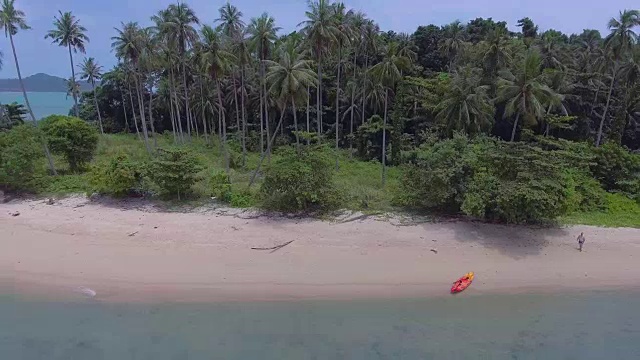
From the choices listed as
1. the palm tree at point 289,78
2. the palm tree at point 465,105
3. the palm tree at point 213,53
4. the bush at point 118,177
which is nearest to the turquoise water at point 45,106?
the palm tree at point 213,53

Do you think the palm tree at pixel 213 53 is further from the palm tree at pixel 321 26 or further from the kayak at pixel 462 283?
the kayak at pixel 462 283

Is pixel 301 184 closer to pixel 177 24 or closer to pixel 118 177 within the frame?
pixel 118 177

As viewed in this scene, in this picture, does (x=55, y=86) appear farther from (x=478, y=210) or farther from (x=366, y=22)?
(x=478, y=210)

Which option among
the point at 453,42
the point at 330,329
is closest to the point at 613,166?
the point at 330,329

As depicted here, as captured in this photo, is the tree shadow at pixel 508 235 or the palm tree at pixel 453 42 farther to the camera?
the palm tree at pixel 453 42

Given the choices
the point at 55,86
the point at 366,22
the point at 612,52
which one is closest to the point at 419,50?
the point at 366,22

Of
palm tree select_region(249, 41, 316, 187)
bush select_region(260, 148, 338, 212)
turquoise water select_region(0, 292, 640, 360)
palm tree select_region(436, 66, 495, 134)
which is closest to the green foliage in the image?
palm tree select_region(436, 66, 495, 134)
